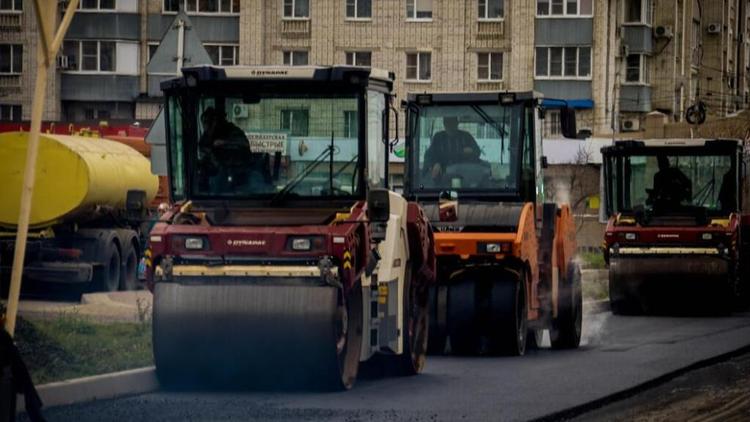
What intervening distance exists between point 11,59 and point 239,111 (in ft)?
168

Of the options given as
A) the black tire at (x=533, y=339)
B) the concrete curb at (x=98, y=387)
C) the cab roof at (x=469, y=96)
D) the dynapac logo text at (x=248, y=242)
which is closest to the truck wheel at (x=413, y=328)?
the dynapac logo text at (x=248, y=242)

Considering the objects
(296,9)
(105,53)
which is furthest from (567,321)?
(105,53)

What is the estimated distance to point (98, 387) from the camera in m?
14.8

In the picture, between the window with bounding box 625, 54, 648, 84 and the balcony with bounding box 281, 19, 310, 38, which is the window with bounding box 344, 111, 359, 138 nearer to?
the balcony with bounding box 281, 19, 310, 38

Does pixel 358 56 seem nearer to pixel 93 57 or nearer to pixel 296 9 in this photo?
pixel 296 9

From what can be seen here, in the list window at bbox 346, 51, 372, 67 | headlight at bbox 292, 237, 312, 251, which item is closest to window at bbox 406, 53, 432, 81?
window at bbox 346, 51, 372, 67

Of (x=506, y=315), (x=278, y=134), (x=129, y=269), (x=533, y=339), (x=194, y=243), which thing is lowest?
(x=533, y=339)

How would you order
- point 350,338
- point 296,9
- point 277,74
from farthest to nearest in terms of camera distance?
point 296,9
point 277,74
point 350,338

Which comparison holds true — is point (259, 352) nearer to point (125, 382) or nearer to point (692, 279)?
point (125, 382)

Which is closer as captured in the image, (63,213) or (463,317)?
(463,317)

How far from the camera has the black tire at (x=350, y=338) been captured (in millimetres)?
15578

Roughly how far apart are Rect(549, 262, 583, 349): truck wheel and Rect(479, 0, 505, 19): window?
1775 inches

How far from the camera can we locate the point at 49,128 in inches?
1345

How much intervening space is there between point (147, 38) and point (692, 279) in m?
40.7
